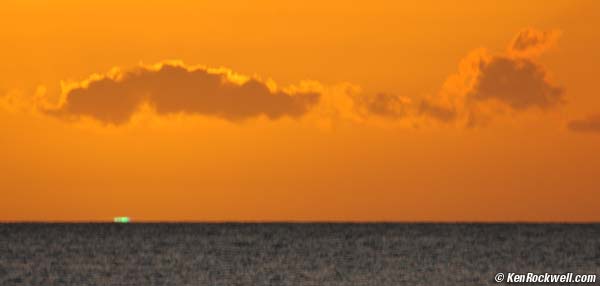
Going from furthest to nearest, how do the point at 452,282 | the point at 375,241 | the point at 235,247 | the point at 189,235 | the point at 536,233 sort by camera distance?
the point at 536,233 → the point at 189,235 → the point at 375,241 → the point at 235,247 → the point at 452,282

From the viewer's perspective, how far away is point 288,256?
310 ft

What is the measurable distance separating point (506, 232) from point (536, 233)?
3.41 m

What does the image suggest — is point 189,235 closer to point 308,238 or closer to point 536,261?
point 308,238

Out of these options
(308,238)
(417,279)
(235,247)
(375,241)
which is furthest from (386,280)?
(308,238)

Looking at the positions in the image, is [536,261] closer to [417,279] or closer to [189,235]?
[417,279]

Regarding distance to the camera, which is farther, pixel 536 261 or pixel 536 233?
pixel 536 233

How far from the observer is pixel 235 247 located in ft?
353

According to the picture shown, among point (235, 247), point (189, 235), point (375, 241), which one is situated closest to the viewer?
point (235, 247)

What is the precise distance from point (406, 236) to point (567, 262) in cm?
4373

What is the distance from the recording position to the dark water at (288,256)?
68.9m

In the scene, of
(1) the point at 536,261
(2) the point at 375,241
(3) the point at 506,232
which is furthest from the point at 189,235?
(1) the point at 536,261

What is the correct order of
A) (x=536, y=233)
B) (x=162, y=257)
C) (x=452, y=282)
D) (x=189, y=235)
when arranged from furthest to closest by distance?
(x=536, y=233), (x=189, y=235), (x=162, y=257), (x=452, y=282)

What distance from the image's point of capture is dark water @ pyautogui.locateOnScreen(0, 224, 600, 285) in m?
68.9

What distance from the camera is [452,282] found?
213 feet
